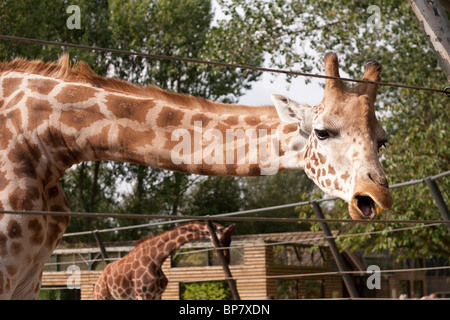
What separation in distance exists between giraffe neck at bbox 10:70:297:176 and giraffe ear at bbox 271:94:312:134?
0.23 feet

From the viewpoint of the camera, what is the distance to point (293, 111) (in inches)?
124

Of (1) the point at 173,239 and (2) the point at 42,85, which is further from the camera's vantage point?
(1) the point at 173,239

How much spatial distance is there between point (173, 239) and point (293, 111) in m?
4.85

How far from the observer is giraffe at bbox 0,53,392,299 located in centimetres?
291

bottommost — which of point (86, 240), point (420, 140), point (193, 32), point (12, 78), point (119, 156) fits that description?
point (119, 156)

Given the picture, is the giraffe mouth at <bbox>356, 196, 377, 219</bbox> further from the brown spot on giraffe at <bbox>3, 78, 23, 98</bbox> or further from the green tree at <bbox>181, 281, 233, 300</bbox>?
the green tree at <bbox>181, 281, 233, 300</bbox>

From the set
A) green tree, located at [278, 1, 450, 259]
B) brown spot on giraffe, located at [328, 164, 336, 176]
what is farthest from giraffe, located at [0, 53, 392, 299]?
green tree, located at [278, 1, 450, 259]

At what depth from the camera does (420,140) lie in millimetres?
12180

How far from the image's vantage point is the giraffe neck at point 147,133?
3078 mm

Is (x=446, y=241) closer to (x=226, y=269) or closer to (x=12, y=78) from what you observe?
(x=226, y=269)

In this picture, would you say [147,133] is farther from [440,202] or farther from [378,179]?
[440,202]

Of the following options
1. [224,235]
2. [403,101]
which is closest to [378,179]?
[224,235]
